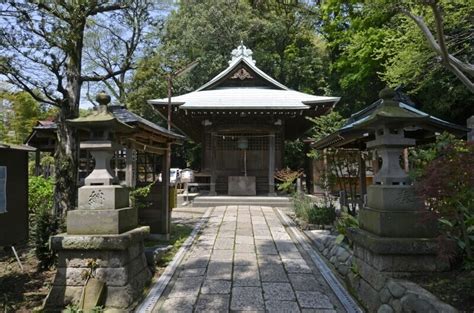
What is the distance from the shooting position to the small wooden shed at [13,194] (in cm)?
598

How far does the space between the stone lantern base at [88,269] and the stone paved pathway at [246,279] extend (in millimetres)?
543

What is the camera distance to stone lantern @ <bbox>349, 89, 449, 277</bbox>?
3758 mm

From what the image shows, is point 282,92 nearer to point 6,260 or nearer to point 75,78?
point 75,78

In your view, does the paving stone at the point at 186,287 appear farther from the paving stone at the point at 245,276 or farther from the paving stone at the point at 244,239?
the paving stone at the point at 244,239

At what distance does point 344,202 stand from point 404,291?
605 centimetres

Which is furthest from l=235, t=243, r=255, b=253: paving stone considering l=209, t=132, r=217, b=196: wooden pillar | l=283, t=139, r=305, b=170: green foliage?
l=283, t=139, r=305, b=170: green foliage

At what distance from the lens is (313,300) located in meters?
4.39

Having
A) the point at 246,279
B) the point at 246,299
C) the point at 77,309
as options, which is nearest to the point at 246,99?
the point at 246,279

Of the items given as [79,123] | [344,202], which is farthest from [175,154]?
[79,123]

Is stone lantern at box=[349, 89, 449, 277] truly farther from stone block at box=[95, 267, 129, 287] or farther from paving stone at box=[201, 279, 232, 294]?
stone block at box=[95, 267, 129, 287]

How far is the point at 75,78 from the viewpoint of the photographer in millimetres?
6836

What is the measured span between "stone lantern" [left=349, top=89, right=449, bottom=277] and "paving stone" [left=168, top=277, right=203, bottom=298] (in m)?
2.20

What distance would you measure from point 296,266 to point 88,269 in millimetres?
3170

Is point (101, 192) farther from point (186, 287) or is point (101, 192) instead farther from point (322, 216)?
point (322, 216)
